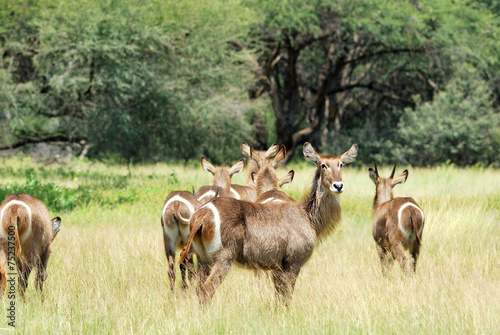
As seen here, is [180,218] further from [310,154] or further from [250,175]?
[250,175]

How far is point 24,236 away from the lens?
5.21 m

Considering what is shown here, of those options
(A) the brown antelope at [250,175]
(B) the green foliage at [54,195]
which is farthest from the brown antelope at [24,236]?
Result: (B) the green foliage at [54,195]

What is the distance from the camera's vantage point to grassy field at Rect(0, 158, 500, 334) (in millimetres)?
4434

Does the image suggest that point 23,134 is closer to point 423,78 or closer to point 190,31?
point 190,31

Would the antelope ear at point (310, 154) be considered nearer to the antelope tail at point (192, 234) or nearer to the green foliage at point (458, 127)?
the antelope tail at point (192, 234)

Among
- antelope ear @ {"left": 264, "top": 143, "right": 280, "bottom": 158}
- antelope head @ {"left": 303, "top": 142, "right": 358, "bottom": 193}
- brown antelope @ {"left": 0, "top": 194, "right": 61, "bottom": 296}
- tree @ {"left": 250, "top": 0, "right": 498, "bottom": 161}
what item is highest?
tree @ {"left": 250, "top": 0, "right": 498, "bottom": 161}

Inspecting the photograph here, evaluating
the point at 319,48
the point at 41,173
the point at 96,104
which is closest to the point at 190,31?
the point at 96,104

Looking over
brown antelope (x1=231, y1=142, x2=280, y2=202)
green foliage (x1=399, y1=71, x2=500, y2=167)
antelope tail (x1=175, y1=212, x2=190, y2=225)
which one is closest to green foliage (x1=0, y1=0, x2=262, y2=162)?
green foliage (x1=399, y1=71, x2=500, y2=167)

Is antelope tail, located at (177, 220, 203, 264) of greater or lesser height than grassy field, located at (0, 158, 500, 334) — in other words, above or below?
above

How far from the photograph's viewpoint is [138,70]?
664 inches

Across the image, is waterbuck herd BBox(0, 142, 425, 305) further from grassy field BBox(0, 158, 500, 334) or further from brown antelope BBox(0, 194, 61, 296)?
grassy field BBox(0, 158, 500, 334)

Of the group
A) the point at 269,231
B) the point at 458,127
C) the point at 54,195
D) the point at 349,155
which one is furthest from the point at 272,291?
the point at 458,127

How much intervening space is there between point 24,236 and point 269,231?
223 cm

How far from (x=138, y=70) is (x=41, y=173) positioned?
4.10 metres
